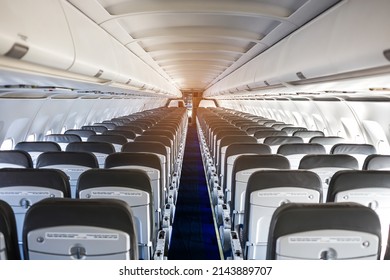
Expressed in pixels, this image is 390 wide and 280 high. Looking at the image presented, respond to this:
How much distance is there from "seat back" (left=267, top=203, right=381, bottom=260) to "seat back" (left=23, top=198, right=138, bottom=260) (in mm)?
790

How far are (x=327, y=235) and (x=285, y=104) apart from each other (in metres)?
11.9

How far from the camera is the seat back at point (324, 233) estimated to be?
1.99 metres

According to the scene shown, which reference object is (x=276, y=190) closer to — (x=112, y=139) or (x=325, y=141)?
(x=325, y=141)

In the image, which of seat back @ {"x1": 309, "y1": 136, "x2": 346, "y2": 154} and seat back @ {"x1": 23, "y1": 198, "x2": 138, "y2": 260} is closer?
seat back @ {"x1": 23, "y1": 198, "x2": 138, "y2": 260}

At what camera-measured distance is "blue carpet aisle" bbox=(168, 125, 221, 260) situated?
5.10 metres

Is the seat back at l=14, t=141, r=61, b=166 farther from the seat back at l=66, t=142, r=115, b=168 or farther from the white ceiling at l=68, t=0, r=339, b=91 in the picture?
the white ceiling at l=68, t=0, r=339, b=91

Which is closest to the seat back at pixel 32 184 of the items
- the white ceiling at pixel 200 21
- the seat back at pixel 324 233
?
the seat back at pixel 324 233

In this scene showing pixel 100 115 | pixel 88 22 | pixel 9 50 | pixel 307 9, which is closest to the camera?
pixel 9 50

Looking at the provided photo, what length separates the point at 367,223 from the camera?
78.7 inches

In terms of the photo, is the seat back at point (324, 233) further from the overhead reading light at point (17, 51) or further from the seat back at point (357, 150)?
the seat back at point (357, 150)

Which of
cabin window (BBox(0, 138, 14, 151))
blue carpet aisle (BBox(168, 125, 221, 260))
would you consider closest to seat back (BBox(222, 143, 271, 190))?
blue carpet aisle (BBox(168, 125, 221, 260))

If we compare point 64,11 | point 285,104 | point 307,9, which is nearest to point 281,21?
point 307,9

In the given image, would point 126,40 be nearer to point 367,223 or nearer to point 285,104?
point 367,223

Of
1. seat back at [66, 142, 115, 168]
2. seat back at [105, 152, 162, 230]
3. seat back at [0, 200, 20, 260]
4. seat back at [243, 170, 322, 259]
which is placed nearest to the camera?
seat back at [0, 200, 20, 260]
